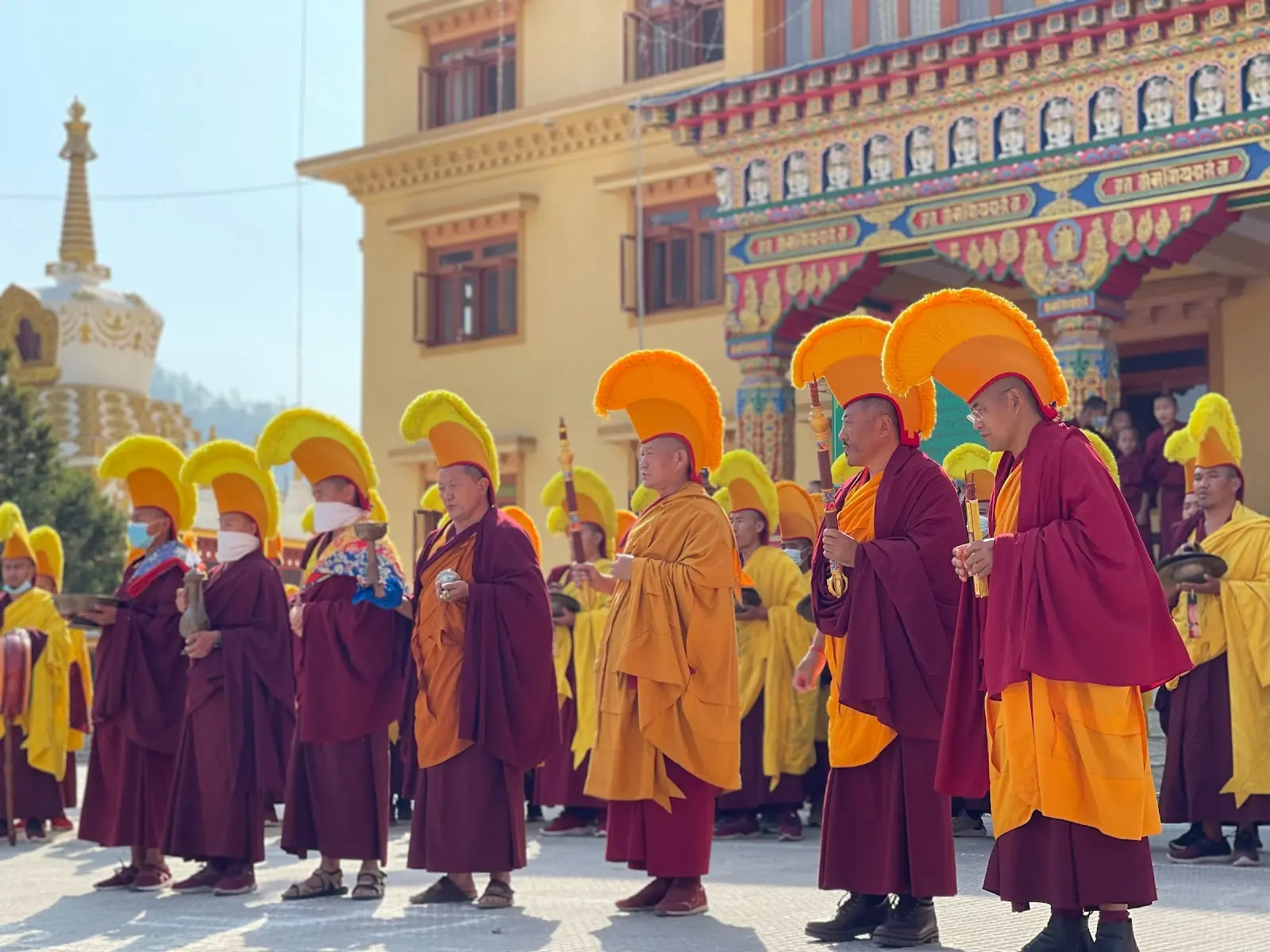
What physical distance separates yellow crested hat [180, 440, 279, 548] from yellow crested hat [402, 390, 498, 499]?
3.06 ft

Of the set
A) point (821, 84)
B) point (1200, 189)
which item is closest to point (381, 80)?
point (821, 84)

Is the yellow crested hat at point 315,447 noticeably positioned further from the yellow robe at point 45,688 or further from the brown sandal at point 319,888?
the yellow robe at point 45,688

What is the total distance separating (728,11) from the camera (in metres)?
15.0

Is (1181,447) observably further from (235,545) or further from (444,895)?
(235,545)

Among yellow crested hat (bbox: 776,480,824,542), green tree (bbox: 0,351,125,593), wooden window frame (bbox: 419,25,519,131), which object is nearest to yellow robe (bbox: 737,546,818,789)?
yellow crested hat (bbox: 776,480,824,542)

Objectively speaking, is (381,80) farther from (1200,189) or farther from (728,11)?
(1200,189)

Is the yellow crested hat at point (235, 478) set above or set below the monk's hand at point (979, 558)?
above

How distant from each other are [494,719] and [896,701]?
178cm

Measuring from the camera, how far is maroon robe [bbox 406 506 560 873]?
6969mm

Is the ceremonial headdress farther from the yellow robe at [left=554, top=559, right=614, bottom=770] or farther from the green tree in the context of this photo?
the green tree

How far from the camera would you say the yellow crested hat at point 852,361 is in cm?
629

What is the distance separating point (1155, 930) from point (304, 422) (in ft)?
12.8

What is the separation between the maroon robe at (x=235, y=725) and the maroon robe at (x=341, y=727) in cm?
19

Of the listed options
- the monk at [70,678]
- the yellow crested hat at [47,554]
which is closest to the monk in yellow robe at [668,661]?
the monk at [70,678]
